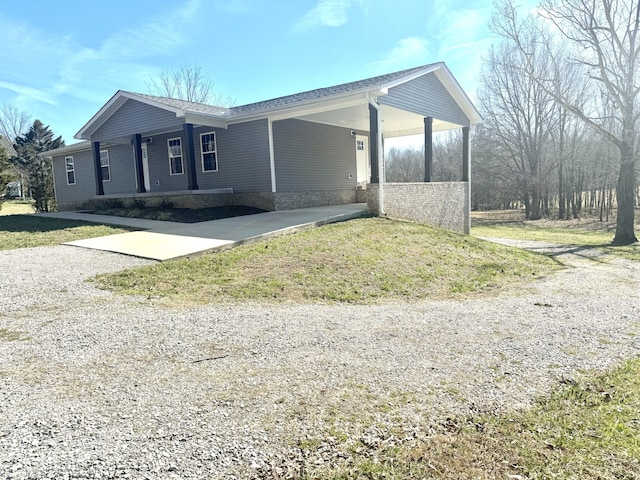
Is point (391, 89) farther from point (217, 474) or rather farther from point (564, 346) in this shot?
point (217, 474)

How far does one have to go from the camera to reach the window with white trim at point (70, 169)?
71.7 feet

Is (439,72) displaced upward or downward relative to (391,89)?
upward

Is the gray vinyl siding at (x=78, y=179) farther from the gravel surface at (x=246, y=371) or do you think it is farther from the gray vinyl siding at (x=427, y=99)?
the gravel surface at (x=246, y=371)

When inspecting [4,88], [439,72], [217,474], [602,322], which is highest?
[4,88]

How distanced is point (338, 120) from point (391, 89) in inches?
147

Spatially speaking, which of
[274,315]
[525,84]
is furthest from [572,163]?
[274,315]

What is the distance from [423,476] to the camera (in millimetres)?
2166

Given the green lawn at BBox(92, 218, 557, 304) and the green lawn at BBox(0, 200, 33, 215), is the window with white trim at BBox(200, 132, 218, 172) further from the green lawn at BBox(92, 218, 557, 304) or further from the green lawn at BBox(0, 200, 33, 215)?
the green lawn at BBox(0, 200, 33, 215)

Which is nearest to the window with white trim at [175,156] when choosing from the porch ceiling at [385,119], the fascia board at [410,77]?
the porch ceiling at [385,119]

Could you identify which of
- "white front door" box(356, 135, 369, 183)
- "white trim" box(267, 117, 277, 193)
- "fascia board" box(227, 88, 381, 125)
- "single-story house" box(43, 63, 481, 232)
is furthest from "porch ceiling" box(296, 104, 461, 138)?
"white trim" box(267, 117, 277, 193)

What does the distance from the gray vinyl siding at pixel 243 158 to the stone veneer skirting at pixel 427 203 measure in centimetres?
411

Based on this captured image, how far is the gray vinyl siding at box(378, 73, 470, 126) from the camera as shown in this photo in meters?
12.7

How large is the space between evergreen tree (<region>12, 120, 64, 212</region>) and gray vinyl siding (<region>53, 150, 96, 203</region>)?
3.82 meters

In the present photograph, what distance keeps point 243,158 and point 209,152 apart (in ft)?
6.26
